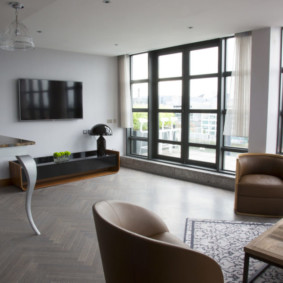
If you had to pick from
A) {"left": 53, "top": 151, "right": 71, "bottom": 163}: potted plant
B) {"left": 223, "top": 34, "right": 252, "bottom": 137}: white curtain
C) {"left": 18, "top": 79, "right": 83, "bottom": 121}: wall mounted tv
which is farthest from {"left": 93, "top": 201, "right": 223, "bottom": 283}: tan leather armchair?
{"left": 18, "top": 79, "right": 83, "bottom": 121}: wall mounted tv

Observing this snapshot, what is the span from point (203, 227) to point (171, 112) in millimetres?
3369

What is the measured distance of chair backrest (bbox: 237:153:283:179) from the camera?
167 inches

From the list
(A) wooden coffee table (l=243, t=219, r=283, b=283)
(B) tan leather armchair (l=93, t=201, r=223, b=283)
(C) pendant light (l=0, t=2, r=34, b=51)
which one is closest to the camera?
(B) tan leather armchair (l=93, t=201, r=223, b=283)

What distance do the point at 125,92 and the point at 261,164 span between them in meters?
3.76

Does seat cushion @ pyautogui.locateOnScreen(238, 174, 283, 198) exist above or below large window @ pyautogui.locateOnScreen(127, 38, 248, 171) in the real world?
below

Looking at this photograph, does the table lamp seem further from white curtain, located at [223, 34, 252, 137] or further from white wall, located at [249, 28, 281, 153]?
white wall, located at [249, 28, 281, 153]

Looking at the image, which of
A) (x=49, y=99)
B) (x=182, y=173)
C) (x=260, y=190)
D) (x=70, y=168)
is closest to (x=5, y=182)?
(x=70, y=168)

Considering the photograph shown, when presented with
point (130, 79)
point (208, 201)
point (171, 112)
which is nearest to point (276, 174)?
point (208, 201)

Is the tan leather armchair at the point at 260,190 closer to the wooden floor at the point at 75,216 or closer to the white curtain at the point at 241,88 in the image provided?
the wooden floor at the point at 75,216

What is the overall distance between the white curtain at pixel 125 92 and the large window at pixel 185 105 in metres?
0.20

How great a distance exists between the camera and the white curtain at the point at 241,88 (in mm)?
4867

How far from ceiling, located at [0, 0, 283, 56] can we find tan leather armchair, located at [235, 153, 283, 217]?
2.01 m

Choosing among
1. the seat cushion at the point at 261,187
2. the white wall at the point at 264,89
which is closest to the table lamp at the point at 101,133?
the white wall at the point at 264,89

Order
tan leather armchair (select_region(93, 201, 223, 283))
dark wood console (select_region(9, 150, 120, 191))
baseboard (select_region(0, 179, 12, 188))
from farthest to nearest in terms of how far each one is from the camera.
Result: baseboard (select_region(0, 179, 12, 188)) → dark wood console (select_region(9, 150, 120, 191)) → tan leather armchair (select_region(93, 201, 223, 283))
